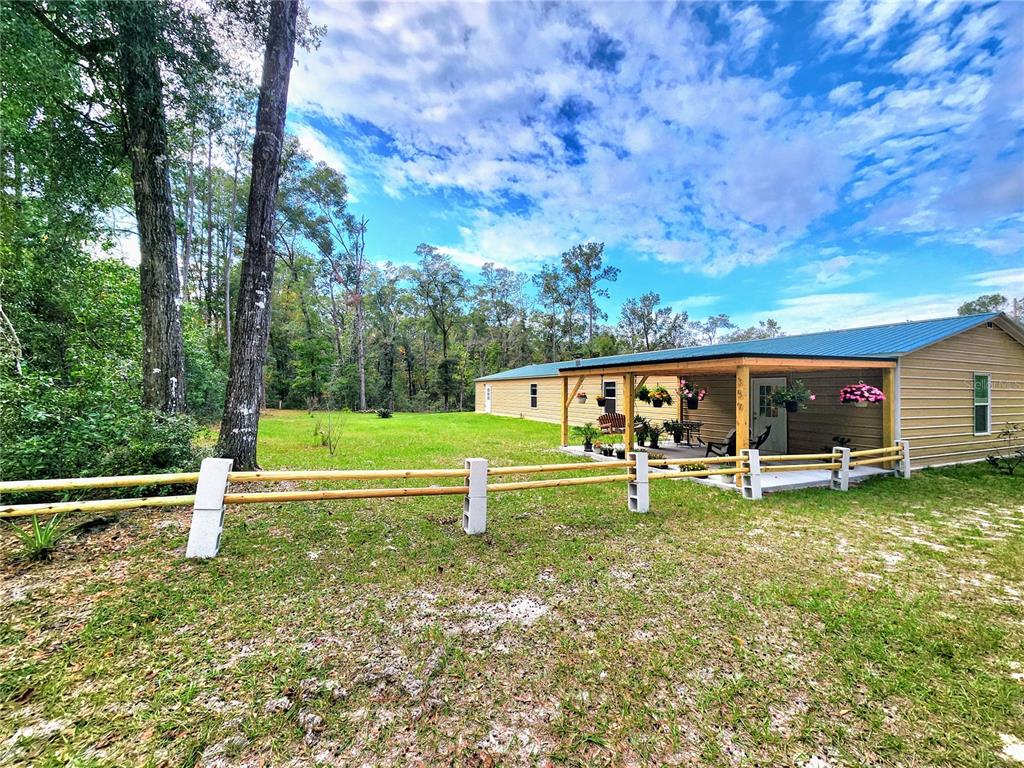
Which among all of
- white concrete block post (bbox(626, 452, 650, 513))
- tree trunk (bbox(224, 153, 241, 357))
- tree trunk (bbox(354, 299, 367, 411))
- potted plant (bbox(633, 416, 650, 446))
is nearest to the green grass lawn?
white concrete block post (bbox(626, 452, 650, 513))

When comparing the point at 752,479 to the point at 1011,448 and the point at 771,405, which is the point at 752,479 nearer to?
the point at 771,405

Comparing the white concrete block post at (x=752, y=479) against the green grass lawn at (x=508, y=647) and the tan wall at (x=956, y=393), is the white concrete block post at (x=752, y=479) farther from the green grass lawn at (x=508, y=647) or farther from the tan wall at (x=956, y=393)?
the tan wall at (x=956, y=393)

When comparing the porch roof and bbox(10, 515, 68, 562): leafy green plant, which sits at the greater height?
the porch roof

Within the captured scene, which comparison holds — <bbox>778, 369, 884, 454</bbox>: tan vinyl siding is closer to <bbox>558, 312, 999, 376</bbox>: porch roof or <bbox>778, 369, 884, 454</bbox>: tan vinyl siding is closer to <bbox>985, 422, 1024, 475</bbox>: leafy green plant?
<bbox>558, 312, 999, 376</bbox>: porch roof

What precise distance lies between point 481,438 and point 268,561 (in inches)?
377

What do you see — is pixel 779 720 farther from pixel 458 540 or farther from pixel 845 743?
pixel 458 540

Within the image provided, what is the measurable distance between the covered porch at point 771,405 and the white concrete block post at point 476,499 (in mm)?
3472

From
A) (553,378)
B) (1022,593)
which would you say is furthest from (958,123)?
(553,378)

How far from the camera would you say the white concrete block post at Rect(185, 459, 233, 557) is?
339 centimetres

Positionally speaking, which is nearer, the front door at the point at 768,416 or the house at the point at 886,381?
the house at the point at 886,381

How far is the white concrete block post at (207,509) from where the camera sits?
3395mm

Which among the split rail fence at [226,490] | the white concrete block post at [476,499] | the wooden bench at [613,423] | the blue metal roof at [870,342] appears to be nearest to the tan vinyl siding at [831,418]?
the blue metal roof at [870,342]

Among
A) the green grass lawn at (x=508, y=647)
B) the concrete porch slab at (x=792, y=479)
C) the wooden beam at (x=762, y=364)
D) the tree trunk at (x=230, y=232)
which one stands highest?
the tree trunk at (x=230, y=232)

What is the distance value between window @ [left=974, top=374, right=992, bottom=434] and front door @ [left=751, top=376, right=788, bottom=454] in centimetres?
421
